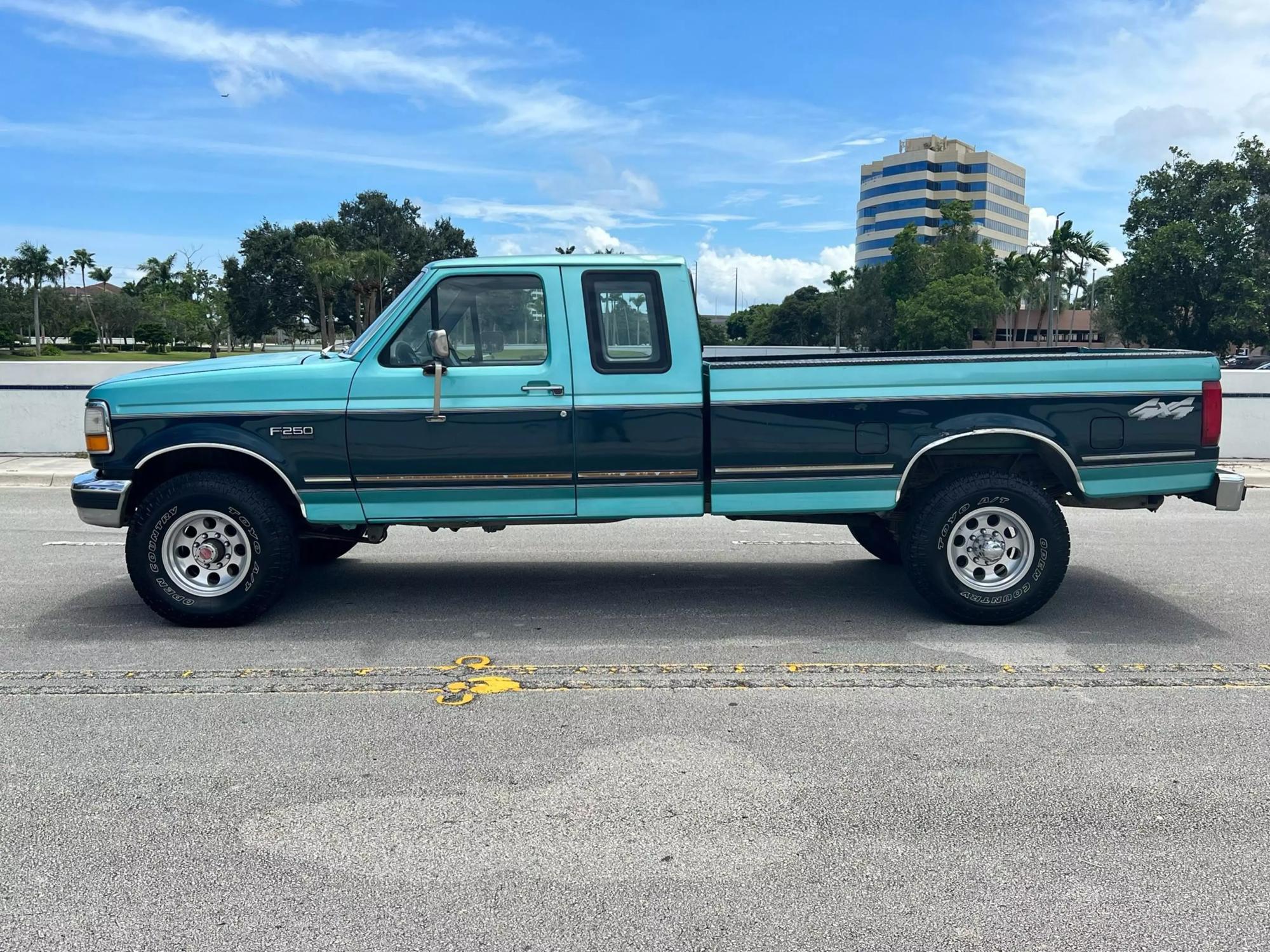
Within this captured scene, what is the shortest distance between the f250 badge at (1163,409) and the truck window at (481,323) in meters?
3.42

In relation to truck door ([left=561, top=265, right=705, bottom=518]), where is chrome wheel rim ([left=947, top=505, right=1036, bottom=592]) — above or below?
below

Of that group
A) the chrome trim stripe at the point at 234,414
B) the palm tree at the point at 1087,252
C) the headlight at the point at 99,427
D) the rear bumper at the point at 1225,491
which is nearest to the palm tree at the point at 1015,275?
the palm tree at the point at 1087,252

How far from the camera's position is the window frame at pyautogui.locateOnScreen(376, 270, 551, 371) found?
5.89 meters

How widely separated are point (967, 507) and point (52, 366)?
47.1 ft

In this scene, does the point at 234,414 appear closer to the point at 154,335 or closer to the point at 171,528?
the point at 171,528

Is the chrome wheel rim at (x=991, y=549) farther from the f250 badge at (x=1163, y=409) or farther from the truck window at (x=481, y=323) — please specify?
the truck window at (x=481, y=323)

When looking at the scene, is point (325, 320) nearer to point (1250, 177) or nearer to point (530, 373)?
point (1250, 177)

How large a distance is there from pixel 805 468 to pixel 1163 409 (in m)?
2.11

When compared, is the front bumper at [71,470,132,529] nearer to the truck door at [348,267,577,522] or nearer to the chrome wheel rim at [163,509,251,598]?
the chrome wheel rim at [163,509,251,598]

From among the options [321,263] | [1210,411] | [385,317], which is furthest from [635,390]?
[321,263]

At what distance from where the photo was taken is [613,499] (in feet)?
19.6

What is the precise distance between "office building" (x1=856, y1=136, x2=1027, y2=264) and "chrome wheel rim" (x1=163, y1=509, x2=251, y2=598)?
498 feet

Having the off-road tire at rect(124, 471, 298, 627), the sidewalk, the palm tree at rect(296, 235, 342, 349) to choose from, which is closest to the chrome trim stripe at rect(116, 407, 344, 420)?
the off-road tire at rect(124, 471, 298, 627)

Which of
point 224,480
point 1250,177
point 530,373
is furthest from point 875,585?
point 1250,177
